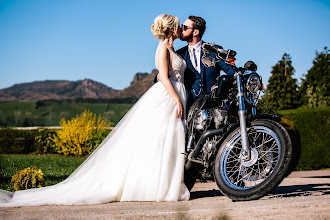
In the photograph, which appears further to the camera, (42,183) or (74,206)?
Result: (42,183)

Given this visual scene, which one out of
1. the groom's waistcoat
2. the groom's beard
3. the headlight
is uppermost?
the groom's beard

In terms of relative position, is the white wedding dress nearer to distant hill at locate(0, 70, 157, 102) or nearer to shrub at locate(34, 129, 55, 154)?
shrub at locate(34, 129, 55, 154)

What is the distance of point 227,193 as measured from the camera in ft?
13.4

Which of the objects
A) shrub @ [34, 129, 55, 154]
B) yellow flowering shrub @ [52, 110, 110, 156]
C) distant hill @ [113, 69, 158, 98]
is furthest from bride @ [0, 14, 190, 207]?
distant hill @ [113, 69, 158, 98]

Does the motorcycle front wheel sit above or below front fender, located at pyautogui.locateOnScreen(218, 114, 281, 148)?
below

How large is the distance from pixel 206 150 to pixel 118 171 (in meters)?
1.09

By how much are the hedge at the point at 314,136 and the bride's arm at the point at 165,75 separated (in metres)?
8.72

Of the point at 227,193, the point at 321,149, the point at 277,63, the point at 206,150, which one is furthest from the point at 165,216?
the point at 277,63

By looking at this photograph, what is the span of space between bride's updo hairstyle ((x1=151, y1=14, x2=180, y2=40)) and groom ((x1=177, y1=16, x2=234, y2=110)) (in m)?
0.29

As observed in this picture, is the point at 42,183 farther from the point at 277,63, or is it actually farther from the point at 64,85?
the point at 64,85

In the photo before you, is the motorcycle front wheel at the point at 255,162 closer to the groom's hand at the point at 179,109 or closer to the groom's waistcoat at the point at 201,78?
the groom's hand at the point at 179,109

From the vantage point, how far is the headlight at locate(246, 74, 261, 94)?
4.31 meters

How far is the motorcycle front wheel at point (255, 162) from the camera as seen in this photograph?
3.82 m

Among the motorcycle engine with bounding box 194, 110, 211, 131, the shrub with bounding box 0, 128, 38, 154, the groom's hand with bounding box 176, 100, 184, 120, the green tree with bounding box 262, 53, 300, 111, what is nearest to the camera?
the motorcycle engine with bounding box 194, 110, 211, 131
